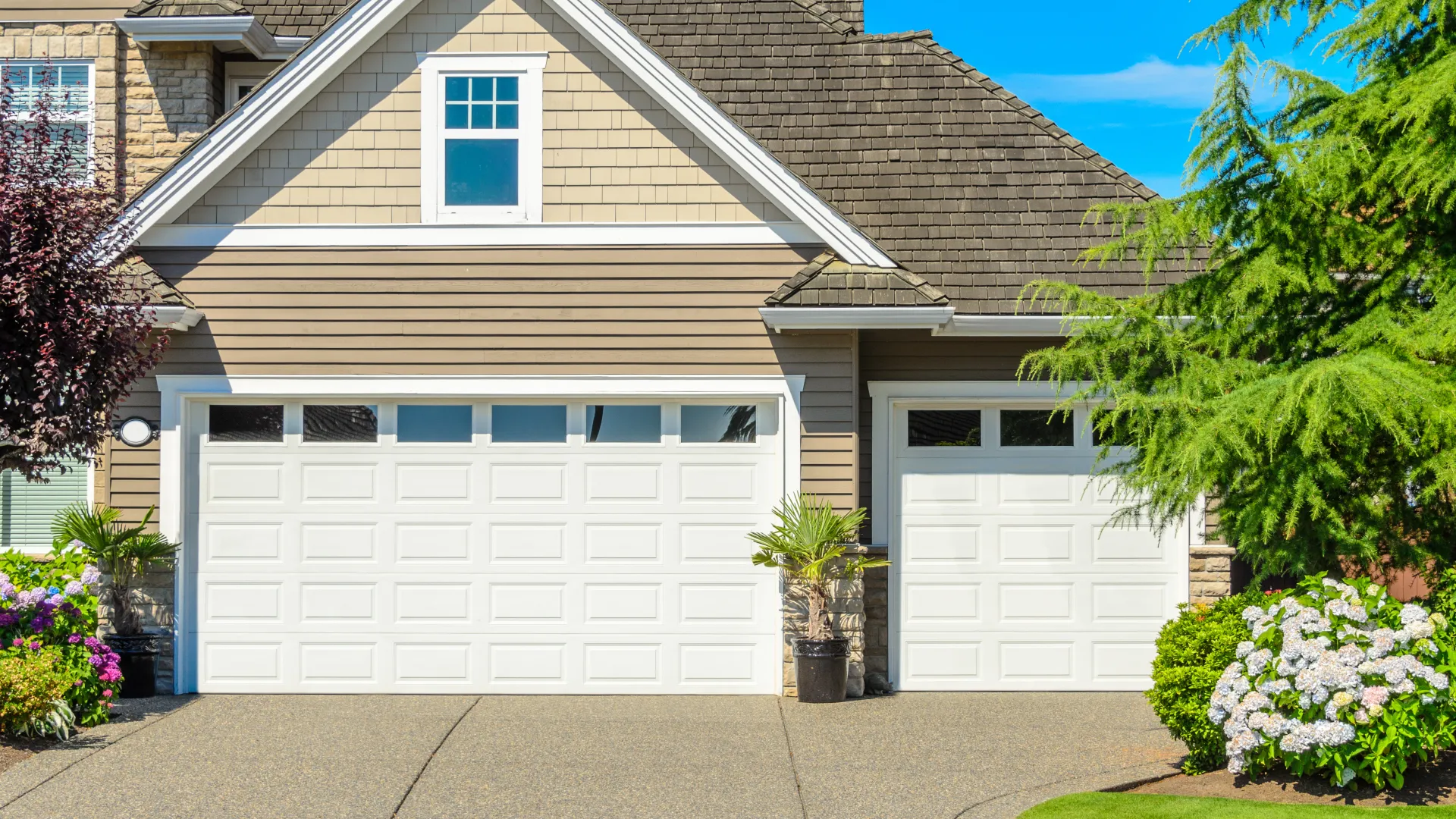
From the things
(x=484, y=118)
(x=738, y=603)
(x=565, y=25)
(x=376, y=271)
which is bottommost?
(x=738, y=603)

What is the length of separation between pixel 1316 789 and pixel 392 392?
7084 mm

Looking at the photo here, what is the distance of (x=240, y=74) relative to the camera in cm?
1287

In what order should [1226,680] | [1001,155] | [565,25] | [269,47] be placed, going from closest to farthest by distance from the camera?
[1226,680] → [565,25] → [1001,155] → [269,47]

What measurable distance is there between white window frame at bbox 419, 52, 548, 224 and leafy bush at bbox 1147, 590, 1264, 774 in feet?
19.0

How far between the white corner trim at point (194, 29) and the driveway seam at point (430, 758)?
22.0 ft

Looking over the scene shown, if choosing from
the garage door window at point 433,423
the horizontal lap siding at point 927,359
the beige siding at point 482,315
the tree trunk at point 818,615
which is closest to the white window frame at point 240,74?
the beige siding at point 482,315

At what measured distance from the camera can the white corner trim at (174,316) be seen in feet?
31.9

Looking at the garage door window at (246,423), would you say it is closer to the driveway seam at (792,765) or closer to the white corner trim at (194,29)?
the white corner trim at (194,29)

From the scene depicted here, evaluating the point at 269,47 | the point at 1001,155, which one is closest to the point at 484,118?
the point at 269,47

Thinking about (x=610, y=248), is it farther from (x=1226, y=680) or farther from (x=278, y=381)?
(x=1226, y=680)

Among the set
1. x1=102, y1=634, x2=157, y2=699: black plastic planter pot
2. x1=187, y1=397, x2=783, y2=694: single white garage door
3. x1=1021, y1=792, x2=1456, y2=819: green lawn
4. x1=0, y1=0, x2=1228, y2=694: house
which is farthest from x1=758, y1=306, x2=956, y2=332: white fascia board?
x1=102, y1=634, x2=157, y2=699: black plastic planter pot

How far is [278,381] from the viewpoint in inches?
400

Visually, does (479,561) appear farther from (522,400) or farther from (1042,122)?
(1042,122)

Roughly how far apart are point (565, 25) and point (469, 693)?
213 inches
